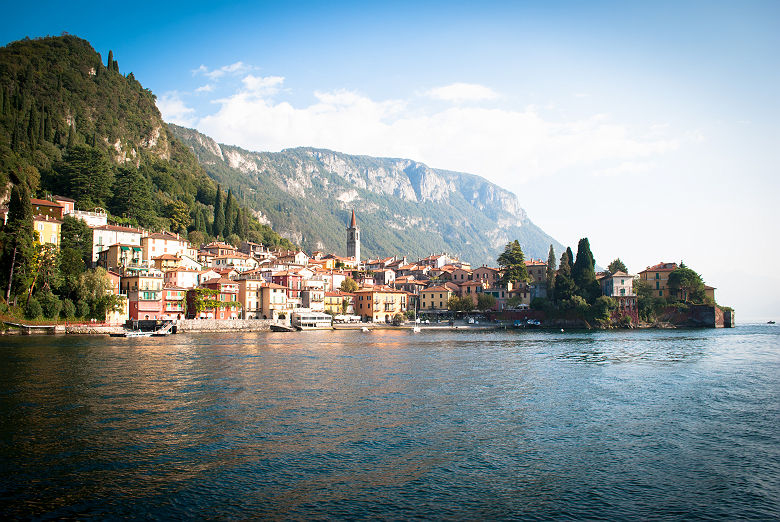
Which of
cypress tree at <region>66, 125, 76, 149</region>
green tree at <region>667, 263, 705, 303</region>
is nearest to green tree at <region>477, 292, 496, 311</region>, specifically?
green tree at <region>667, 263, 705, 303</region>

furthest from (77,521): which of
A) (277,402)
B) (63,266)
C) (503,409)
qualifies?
(63,266)

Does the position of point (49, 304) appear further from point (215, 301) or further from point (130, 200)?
point (130, 200)

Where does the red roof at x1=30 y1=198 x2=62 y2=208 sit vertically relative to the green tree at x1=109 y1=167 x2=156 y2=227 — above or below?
below

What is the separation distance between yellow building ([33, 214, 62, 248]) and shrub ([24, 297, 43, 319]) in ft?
32.9

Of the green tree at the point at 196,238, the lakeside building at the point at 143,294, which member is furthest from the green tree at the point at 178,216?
the lakeside building at the point at 143,294

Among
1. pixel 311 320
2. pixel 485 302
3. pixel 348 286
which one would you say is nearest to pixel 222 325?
pixel 311 320

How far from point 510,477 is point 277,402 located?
1257cm

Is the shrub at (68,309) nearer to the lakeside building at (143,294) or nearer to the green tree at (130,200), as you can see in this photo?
the lakeside building at (143,294)

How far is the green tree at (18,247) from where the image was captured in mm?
58344

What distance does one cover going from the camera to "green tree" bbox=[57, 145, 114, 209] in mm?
88438

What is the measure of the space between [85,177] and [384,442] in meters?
90.7

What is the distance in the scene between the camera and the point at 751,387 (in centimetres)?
2869

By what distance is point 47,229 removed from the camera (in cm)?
6944

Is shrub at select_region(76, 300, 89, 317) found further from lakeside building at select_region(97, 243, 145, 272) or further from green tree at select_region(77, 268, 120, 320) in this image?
lakeside building at select_region(97, 243, 145, 272)
